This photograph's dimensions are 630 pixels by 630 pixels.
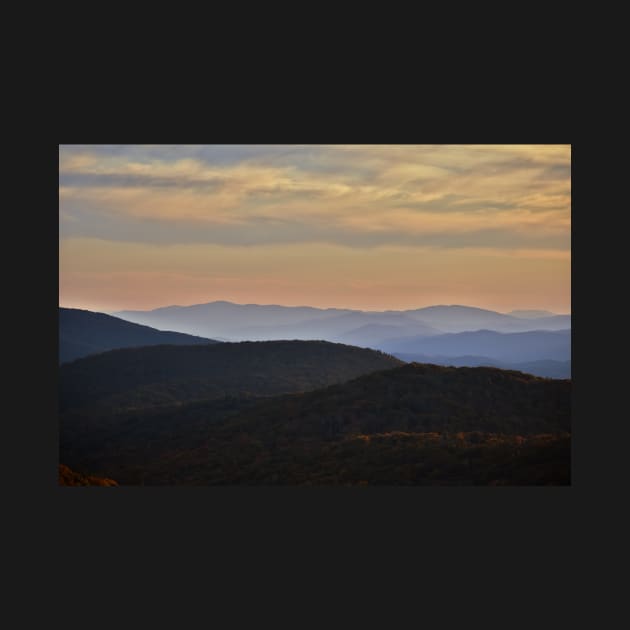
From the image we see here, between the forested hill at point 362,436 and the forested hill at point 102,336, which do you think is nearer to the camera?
the forested hill at point 362,436

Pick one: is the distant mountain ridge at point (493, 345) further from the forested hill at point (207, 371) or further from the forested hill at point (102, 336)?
the forested hill at point (102, 336)

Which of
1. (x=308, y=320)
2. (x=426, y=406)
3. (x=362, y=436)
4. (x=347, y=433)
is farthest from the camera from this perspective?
(x=308, y=320)

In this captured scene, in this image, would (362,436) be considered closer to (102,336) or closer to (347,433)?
(347,433)

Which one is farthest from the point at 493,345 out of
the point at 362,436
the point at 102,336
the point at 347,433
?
the point at 102,336

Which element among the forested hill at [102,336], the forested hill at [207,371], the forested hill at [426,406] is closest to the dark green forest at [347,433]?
the forested hill at [426,406]

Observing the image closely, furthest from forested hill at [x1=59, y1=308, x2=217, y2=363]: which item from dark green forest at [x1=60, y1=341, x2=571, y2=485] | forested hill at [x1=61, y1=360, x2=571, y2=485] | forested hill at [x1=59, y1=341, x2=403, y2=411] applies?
forested hill at [x1=61, y1=360, x2=571, y2=485]

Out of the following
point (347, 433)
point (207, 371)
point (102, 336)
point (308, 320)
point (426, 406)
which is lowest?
point (347, 433)

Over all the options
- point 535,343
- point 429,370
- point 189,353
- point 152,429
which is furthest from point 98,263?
point 189,353
